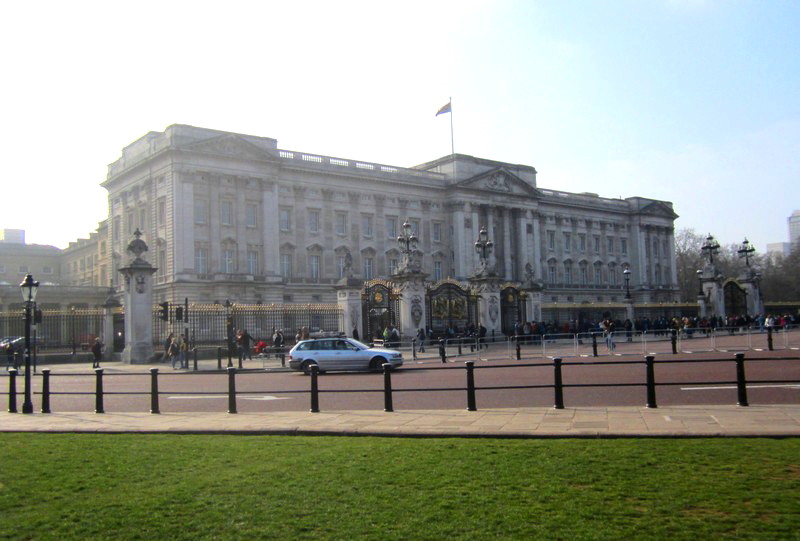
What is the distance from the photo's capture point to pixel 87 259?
101 meters

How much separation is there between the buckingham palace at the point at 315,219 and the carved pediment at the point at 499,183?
0.45ft

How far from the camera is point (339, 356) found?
2592 cm

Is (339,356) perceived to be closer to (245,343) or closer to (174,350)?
(174,350)

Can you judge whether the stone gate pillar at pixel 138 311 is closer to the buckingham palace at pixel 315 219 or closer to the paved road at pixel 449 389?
the paved road at pixel 449 389

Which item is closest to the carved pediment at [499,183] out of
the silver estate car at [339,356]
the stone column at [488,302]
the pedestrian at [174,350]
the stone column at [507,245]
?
the stone column at [507,245]

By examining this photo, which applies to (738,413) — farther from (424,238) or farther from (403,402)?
(424,238)

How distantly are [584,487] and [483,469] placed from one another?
4.22ft

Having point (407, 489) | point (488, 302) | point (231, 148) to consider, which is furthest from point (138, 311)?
point (231, 148)

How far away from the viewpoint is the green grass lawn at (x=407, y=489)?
6.12 m

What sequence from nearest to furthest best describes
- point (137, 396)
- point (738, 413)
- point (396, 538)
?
→ point (396, 538)
point (738, 413)
point (137, 396)

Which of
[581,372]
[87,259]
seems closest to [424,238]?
[87,259]

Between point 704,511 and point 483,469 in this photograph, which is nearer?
point 704,511

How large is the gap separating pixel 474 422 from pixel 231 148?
5681cm

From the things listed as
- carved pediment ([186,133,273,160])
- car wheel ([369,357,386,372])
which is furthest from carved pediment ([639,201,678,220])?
car wheel ([369,357,386,372])
